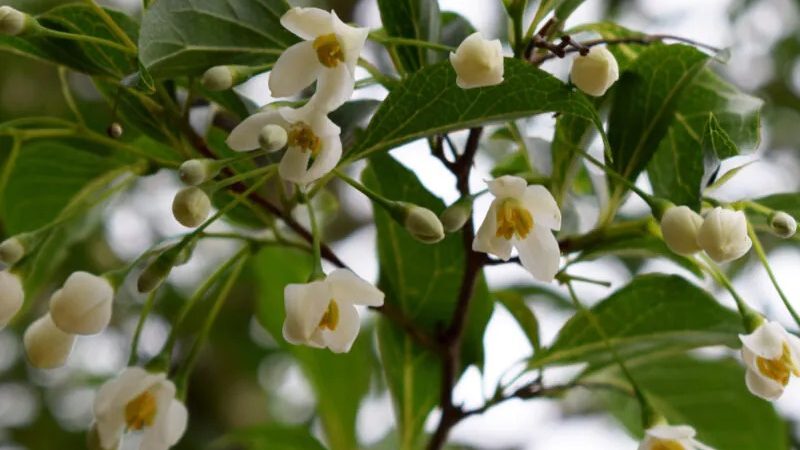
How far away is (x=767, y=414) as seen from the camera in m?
1.32

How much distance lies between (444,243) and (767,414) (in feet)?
1.78

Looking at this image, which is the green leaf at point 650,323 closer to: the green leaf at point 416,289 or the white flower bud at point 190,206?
the green leaf at point 416,289

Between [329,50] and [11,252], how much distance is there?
1.14 ft

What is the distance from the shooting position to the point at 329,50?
0.80m

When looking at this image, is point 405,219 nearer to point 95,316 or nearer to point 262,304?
point 95,316

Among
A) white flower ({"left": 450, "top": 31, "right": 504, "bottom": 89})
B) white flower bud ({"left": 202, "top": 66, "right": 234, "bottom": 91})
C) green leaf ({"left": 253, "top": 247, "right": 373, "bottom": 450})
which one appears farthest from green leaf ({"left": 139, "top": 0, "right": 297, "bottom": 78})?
green leaf ({"left": 253, "top": 247, "right": 373, "bottom": 450})

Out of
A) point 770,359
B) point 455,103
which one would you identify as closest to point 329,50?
point 455,103

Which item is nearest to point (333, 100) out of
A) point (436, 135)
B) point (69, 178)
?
point (436, 135)

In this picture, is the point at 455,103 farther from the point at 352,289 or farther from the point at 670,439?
the point at 670,439

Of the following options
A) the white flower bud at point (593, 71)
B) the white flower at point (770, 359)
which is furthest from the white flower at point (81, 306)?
the white flower at point (770, 359)

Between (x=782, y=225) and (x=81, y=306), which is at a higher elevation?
(x=782, y=225)

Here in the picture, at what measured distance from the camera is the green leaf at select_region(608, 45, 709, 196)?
93 cm

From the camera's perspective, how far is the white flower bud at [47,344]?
90 cm

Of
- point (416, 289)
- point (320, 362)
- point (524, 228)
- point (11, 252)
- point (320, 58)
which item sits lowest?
point (320, 362)
